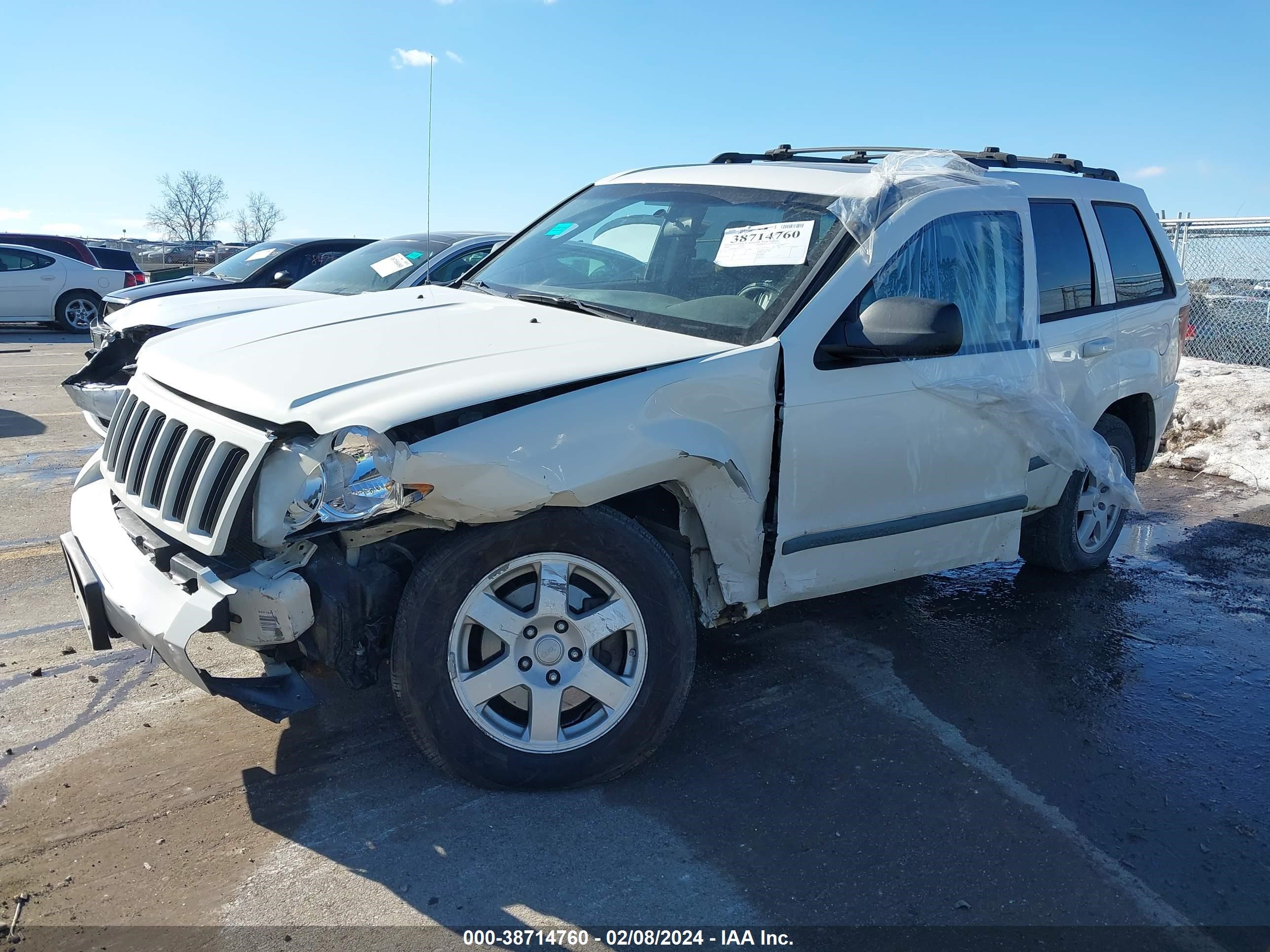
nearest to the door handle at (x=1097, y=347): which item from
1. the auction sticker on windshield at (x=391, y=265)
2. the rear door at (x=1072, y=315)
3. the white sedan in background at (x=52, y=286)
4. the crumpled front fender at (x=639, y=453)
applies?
the rear door at (x=1072, y=315)

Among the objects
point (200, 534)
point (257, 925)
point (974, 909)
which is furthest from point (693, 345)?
point (257, 925)

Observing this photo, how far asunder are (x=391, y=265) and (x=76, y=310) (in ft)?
40.0

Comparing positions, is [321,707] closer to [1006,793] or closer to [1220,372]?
[1006,793]

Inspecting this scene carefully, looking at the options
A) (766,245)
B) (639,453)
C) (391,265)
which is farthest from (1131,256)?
(391,265)

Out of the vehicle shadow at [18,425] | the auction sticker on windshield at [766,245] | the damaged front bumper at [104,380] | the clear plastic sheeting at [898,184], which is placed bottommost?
the vehicle shadow at [18,425]

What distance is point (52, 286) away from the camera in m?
17.0

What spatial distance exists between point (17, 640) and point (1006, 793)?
388cm

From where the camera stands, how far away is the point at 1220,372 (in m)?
9.90

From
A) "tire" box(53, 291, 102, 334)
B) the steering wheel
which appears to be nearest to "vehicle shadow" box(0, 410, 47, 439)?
the steering wheel

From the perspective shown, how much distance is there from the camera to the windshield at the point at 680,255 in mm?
3641

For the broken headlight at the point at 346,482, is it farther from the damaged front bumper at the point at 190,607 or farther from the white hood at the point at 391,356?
the damaged front bumper at the point at 190,607

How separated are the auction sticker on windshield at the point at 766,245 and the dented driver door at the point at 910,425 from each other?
21 centimetres

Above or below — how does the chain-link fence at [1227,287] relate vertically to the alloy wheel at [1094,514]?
above

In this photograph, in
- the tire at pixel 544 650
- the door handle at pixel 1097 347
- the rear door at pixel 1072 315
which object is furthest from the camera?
the door handle at pixel 1097 347
